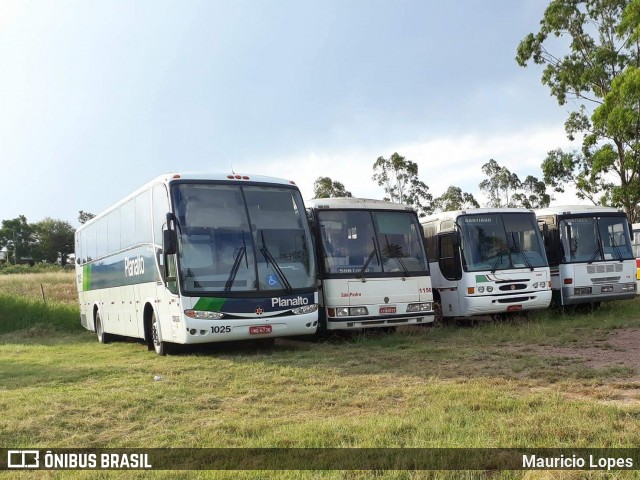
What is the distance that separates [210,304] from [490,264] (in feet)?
22.7

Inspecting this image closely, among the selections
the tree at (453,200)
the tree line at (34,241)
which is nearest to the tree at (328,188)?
the tree at (453,200)

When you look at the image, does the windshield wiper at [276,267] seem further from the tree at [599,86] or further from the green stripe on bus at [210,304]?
the tree at [599,86]

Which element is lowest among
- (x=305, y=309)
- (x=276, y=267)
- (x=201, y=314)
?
(x=305, y=309)

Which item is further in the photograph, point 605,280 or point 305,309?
point 605,280

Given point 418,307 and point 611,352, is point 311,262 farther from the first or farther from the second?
point 611,352

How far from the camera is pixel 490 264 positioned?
1432 centimetres

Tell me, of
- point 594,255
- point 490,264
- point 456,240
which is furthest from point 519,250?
point 594,255

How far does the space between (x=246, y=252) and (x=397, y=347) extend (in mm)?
3171

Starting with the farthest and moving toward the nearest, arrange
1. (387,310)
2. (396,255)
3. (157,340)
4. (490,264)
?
(490,264), (396,255), (387,310), (157,340)

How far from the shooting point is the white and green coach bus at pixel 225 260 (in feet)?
34.3

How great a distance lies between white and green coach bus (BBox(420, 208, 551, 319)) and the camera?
14141 mm

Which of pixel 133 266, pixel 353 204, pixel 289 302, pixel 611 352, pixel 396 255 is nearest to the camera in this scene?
pixel 611 352

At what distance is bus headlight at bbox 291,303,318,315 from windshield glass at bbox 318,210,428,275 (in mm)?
1173

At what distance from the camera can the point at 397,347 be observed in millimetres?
11234
